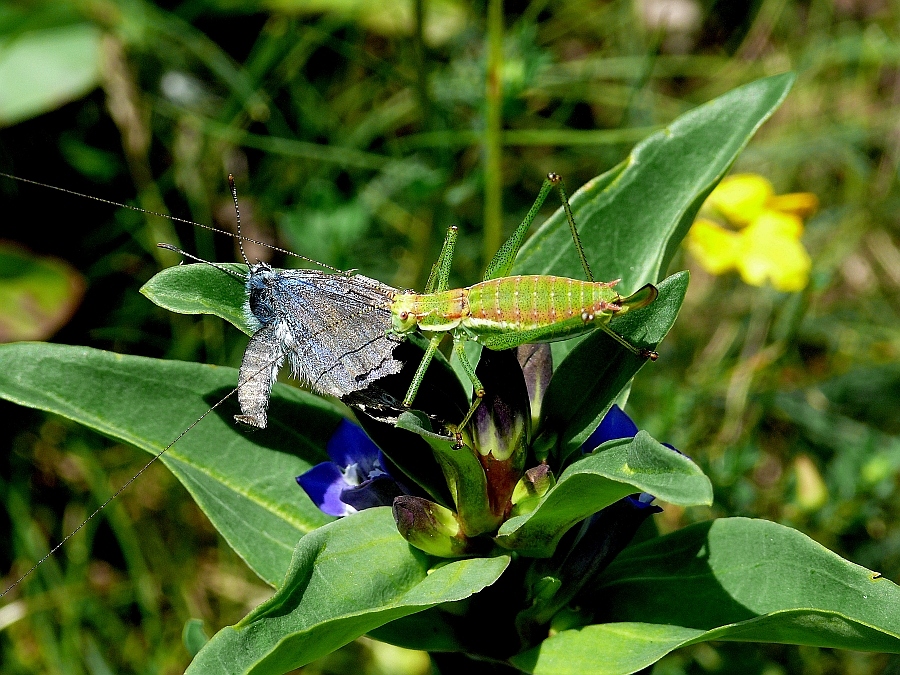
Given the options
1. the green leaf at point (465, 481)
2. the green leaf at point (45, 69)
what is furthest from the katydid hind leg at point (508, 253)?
the green leaf at point (45, 69)

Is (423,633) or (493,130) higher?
(493,130)

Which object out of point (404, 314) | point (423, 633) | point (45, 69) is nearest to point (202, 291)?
point (404, 314)

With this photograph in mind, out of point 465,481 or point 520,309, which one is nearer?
point 465,481

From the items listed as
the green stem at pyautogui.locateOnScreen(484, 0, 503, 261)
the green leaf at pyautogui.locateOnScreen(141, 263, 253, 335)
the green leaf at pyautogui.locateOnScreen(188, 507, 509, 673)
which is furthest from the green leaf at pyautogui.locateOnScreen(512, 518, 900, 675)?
the green stem at pyautogui.locateOnScreen(484, 0, 503, 261)

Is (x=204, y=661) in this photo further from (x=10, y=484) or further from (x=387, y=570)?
(x=10, y=484)

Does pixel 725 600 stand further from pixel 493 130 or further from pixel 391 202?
pixel 391 202

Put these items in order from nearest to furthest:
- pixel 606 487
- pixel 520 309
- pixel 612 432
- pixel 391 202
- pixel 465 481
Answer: pixel 606 487 → pixel 465 481 → pixel 520 309 → pixel 612 432 → pixel 391 202
